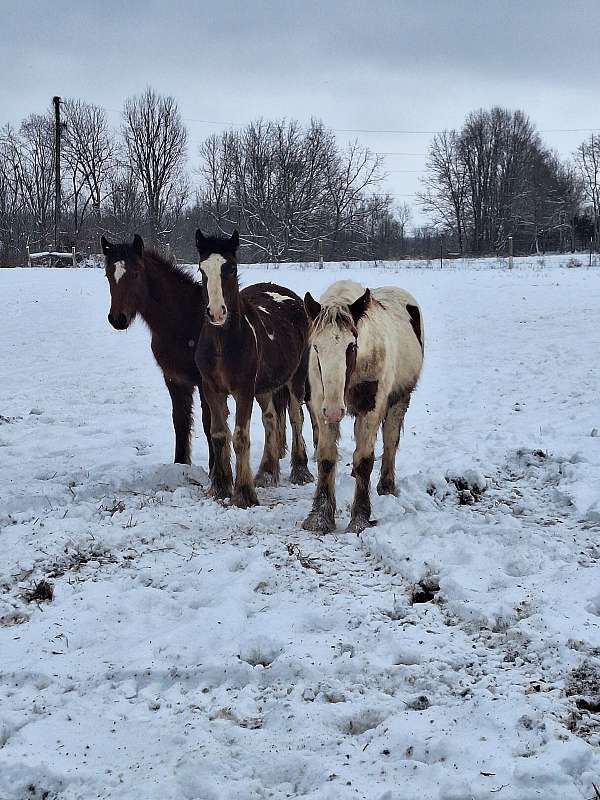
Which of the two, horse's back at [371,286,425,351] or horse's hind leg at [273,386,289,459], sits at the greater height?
horse's back at [371,286,425,351]

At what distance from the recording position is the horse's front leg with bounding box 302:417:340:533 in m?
4.90

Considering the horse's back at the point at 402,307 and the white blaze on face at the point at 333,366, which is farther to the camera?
the horse's back at the point at 402,307

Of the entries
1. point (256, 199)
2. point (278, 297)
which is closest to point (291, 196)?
point (256, 199)

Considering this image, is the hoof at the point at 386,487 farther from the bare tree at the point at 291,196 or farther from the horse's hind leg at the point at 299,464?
the bare tree at the point at 291,196

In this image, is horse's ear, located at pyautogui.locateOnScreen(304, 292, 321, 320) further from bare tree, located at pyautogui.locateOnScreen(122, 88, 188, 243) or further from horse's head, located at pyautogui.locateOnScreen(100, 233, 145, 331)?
bare tree, located at pyautogui.locateOnScreen(122, 88, 188, 243)

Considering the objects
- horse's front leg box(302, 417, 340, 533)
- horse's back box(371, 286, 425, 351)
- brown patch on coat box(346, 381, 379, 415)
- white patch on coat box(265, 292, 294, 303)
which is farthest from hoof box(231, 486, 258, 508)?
white patch on coat box(265, 292, 294, 303)

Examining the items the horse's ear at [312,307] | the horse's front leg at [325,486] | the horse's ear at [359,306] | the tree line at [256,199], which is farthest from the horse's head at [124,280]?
the tree line at [256,199]

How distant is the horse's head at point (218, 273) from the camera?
513 cm

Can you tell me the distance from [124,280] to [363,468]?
2.93m

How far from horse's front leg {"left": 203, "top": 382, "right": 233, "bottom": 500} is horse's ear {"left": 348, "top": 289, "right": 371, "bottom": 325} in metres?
1.58

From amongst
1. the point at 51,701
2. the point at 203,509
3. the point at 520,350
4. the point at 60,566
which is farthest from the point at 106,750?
the point at 520,350

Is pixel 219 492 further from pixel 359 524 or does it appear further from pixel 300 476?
pixel 359 524

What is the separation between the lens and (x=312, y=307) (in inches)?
182

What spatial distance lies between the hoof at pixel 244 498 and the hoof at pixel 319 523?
2.38 feet
